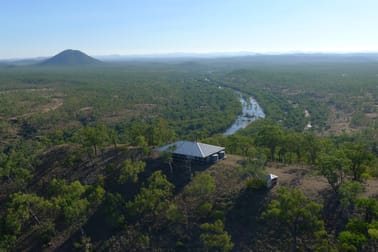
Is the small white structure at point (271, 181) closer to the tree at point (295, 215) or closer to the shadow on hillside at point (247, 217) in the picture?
the shadow on hillside at point (247, 217)

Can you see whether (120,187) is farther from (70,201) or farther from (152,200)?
(152,200)

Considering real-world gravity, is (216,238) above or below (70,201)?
below

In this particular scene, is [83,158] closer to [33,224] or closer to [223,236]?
[33,224]

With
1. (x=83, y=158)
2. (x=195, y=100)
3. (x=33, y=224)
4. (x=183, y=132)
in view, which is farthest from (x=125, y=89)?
(x=33, y=224)

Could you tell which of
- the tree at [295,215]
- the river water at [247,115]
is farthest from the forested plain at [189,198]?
the river water at [247,115]

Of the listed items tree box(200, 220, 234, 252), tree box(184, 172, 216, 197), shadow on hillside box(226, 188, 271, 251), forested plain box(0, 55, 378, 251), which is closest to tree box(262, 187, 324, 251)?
forested plain box(0, 55, 378, 251)

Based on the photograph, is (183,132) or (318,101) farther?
(318,101)

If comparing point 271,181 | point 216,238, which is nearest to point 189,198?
point 216,238
